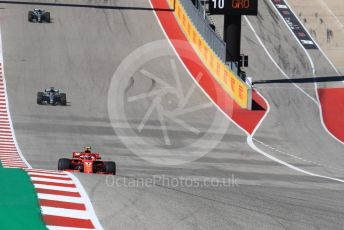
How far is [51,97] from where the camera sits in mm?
36781

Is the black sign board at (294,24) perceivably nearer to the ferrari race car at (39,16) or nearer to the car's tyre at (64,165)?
the ferrari race car at (39,16)

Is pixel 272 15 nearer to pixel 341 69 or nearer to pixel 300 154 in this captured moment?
pixel 341 69

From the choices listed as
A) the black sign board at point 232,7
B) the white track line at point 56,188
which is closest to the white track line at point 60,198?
the white track line at point 56,188

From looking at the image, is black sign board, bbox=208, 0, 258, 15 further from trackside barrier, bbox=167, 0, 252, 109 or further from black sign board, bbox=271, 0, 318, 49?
black sign board, bbox=271, 0, 318, 49

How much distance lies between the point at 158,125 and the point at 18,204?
23814 millimetres

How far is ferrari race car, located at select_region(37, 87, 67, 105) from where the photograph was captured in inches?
1448

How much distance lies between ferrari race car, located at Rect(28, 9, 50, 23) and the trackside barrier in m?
8.01

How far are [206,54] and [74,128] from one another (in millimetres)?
15232

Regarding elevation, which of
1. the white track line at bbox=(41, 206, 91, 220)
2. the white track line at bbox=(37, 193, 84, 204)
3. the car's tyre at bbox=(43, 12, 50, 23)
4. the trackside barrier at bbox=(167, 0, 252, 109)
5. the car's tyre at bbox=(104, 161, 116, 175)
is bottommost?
the white track line at bbox=(41, 206, 91, 220)

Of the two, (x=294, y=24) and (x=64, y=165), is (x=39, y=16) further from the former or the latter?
(x=64, y=165)

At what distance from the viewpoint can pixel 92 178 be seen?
535 inches

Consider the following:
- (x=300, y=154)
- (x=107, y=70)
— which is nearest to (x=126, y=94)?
(x=107, y=70)

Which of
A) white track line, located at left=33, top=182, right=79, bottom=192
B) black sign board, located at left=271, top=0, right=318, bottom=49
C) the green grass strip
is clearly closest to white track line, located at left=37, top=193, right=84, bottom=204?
the green grass strip

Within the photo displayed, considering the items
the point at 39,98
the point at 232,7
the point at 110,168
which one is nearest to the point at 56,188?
the point at 110,168
